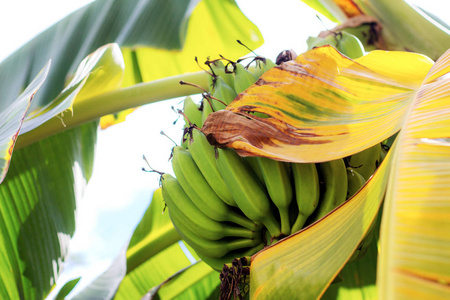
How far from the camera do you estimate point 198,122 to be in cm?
84

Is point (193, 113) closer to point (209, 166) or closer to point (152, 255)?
point (209, 166)

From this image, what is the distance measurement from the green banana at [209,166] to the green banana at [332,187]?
14 centimetres

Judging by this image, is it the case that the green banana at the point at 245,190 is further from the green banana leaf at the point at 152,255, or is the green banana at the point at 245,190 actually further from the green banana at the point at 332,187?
the green banana leaf at the point at 152,255

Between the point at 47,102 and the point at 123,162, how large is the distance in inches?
60.1

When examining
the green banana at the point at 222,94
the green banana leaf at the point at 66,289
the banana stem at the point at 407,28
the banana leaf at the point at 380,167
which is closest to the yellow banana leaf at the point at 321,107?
the banana leaf at the point at 380,167

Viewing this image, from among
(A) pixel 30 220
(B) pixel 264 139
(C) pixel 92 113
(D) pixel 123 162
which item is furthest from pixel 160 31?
(D) pixel 123 162

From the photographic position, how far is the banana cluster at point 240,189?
65 centimetres

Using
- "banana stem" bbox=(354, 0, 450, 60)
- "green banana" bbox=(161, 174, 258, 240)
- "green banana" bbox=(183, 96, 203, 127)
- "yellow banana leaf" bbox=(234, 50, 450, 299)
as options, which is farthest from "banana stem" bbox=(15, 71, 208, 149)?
"yellow banana leaf" bbox=(234, 50, 450, 299)

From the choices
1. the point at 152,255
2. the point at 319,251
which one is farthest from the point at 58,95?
the point at 319,251

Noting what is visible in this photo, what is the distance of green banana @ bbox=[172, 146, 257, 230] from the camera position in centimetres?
72

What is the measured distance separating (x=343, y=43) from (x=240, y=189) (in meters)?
0.44

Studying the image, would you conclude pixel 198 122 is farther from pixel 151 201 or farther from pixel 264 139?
pixel 151 201

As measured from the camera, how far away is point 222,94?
31.1 inches

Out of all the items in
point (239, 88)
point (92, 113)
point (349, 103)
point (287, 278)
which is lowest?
point (287, 278)
